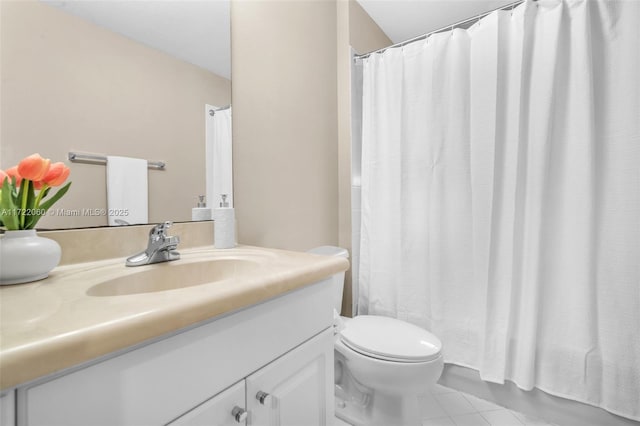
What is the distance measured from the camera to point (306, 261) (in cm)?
81

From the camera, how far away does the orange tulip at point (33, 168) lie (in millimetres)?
613

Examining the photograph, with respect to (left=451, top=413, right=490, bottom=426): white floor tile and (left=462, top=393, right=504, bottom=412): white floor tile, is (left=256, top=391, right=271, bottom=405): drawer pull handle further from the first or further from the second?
(left=462, top=393, right=504, bottom=412): white floor tile


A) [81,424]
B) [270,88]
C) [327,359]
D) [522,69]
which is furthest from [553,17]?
[81,424]

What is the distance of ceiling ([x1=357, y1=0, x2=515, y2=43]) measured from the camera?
186 cm

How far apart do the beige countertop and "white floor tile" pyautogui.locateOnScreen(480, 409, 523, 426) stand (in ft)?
4.18

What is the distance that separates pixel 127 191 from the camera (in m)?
0.89

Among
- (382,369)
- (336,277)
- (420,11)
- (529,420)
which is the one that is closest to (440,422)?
(529,420)

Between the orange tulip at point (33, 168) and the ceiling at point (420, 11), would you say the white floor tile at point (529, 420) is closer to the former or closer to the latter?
the orange tulip at point (33, 168)

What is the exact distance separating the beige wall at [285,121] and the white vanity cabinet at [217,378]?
2.02ft

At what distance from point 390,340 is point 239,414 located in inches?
31.9

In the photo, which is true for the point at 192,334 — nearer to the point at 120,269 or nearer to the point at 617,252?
the point at 120,269

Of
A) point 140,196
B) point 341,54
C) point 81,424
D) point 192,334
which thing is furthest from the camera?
point 341,54

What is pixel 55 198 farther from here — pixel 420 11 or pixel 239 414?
pixel 420 11

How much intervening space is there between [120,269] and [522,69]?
1.76 metres
